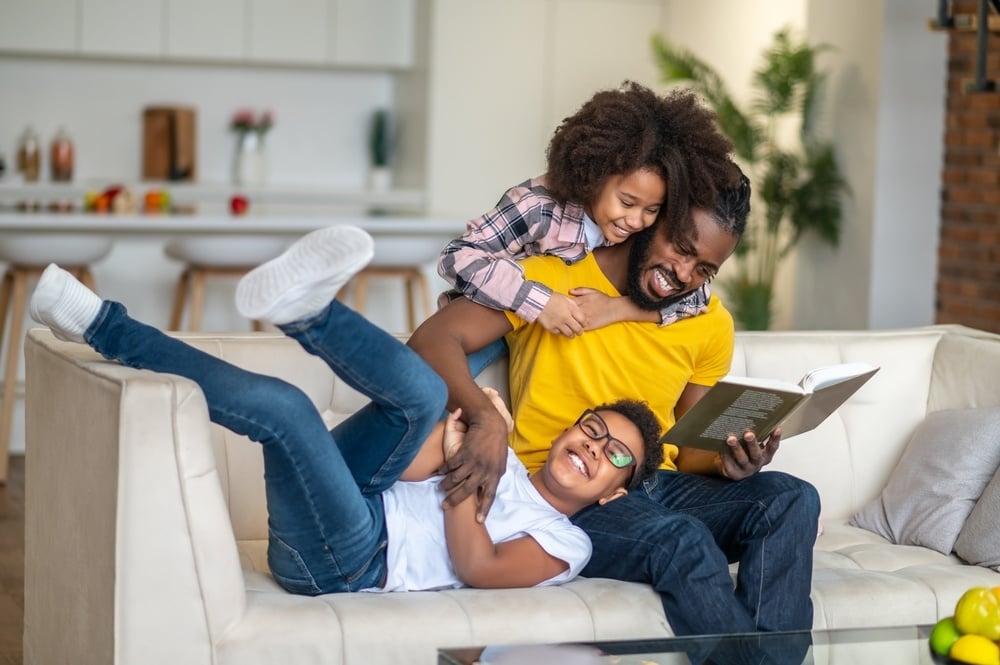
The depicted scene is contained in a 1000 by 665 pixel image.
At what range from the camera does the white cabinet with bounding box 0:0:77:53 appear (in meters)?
6.46

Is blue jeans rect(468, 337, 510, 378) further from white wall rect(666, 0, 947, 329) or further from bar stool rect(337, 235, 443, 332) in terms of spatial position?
white wall rect(666, 0, 947, 329)

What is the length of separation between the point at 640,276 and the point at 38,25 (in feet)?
16.8

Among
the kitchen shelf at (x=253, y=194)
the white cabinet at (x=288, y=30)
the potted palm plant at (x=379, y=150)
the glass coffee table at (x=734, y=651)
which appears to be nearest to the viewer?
the glass coffee table at (x=734, y=651)

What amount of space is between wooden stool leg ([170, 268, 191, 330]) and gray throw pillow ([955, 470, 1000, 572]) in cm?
319

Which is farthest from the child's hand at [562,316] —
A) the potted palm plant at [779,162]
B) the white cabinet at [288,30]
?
the white cabinet at [288,30]

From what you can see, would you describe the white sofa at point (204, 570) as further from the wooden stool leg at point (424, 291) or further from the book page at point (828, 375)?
the wooden stool leg at point (424, 291)

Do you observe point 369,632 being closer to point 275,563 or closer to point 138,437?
point 275,563

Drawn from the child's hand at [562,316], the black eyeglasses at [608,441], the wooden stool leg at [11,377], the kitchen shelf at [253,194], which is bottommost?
the wooden stool leg at [11,377]

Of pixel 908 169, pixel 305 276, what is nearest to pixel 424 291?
pixel 908 169

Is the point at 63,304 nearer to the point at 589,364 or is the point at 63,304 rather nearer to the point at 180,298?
the point at 589,364

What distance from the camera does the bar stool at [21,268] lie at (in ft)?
14.4

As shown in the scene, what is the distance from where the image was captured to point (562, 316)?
2.26 metres

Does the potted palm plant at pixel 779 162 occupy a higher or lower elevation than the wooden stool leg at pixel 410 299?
higher

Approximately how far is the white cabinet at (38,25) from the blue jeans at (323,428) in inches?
199
